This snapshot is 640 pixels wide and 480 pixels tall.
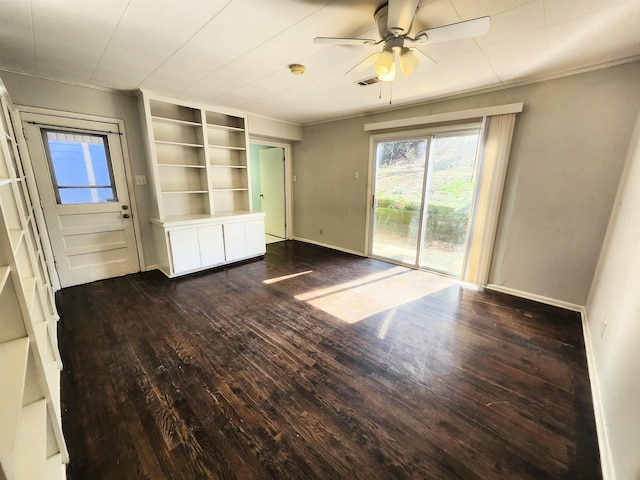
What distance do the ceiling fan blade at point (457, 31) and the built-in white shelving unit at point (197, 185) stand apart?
3259 mm

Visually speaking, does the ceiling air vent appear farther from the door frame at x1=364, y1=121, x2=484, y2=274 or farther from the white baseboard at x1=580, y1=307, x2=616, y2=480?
the white baseboard at x1=580, y1=307, x2=616, y2=480

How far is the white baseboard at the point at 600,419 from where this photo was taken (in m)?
1.26

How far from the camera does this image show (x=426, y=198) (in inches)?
149

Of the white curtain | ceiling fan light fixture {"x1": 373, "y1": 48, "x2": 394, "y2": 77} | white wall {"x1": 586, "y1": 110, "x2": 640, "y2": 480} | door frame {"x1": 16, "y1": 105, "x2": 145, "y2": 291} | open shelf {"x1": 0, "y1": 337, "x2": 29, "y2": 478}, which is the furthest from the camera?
the white curtain

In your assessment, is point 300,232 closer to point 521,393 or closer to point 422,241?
point 422,241

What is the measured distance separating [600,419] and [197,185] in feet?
16.2

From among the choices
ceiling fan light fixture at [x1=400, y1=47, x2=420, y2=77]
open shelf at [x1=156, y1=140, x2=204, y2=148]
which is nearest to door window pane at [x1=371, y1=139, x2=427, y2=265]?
ceiling fan light fixture at [x1=400, y1=47, x2=420, y2=77]

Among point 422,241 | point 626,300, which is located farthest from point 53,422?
point 422,241

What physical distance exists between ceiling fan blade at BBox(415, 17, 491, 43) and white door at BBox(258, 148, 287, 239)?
4227mm

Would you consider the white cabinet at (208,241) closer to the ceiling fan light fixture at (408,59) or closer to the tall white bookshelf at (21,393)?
the tall white bookshelf at (21,393)

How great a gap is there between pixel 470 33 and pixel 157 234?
410 centimetres

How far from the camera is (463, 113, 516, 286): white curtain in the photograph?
297cm

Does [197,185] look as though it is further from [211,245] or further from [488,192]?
[488,192]

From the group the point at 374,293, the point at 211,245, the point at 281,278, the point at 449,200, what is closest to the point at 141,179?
the point at 211,245
